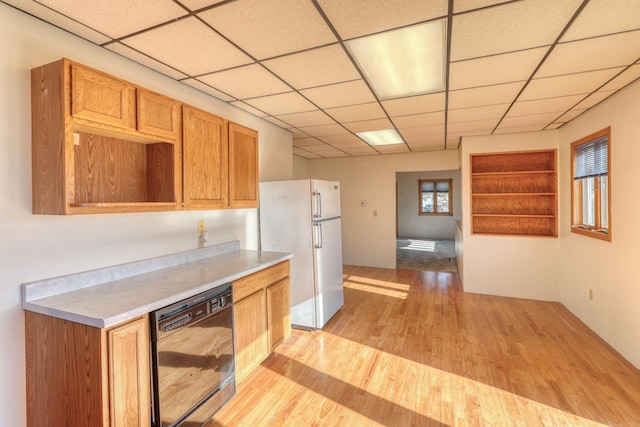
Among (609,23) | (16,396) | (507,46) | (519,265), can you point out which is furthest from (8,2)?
(519,265)

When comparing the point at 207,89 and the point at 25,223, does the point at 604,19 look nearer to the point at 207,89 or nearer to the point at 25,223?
the point at 207,89

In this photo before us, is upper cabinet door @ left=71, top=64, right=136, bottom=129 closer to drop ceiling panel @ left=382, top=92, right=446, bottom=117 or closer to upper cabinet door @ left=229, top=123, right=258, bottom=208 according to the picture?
upper cabinet door @ left=229, top=123, right=258, bottom=208

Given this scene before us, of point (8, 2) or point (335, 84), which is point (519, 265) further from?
point (8, 2)

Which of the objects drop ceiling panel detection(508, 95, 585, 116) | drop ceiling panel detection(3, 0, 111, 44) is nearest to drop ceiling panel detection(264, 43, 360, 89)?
drop ceiling panel detection(3, 0, 111, 44)

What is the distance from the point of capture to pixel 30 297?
1.62 metres

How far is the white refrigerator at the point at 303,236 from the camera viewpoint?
11.1 feet

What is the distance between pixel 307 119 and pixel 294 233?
1.36 m

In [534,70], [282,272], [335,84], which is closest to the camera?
[534,70]

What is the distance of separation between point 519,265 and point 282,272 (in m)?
3.65

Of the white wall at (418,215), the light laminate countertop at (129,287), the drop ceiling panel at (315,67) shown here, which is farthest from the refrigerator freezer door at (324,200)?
the white wall at (418,215)

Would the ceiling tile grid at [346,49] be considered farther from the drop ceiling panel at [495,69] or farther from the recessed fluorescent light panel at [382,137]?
the recessed fluorescent light panel at [382,137]

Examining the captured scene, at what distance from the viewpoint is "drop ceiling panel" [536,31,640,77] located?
1884mm

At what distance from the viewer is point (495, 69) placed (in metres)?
2.29

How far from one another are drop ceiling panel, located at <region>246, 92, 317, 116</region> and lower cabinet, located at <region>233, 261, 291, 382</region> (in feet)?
5.16
